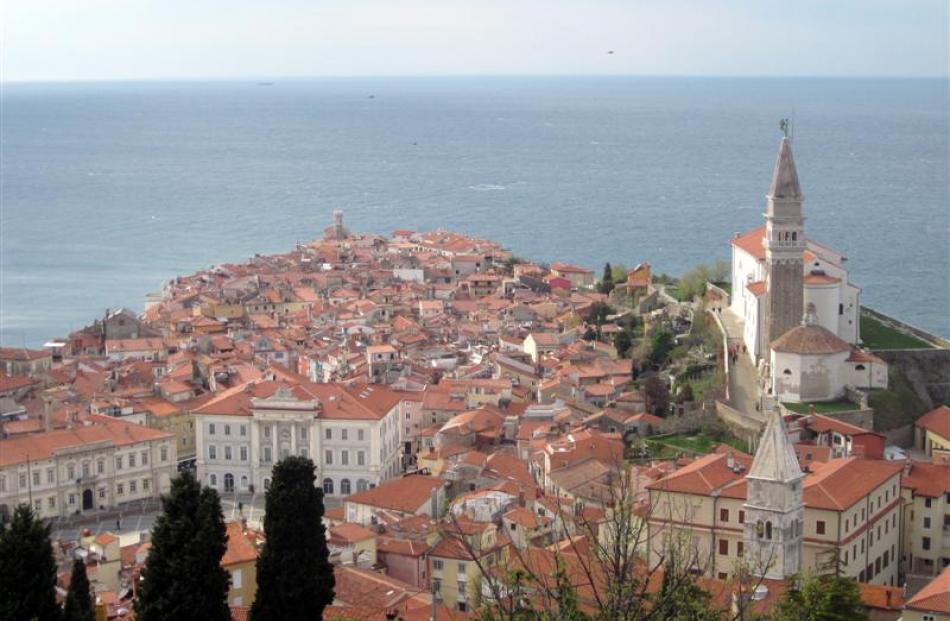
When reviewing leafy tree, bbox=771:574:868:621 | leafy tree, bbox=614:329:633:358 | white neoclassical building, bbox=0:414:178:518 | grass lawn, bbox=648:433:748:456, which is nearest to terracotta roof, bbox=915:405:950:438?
grass lawn, bbox=648:433:748:456

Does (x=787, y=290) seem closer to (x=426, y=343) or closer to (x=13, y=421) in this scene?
(x=426, y=343)

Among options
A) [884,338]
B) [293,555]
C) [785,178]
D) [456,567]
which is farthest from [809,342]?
[293,555]

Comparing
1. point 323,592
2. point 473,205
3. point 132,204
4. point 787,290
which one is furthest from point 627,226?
point 323,592

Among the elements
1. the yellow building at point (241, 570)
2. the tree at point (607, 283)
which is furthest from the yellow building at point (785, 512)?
the tree at point (607, 283)

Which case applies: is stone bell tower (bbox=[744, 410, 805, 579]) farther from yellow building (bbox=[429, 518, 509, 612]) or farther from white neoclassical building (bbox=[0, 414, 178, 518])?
white neoclassical building (bbox=[0, 414, 178, 518])

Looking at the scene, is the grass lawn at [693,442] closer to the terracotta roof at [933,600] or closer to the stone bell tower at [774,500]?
the stone bell tower at [774,500]

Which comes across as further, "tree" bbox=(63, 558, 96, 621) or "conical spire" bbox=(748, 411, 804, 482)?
"conical spire" bbox=(748, 411, 804, 482)
